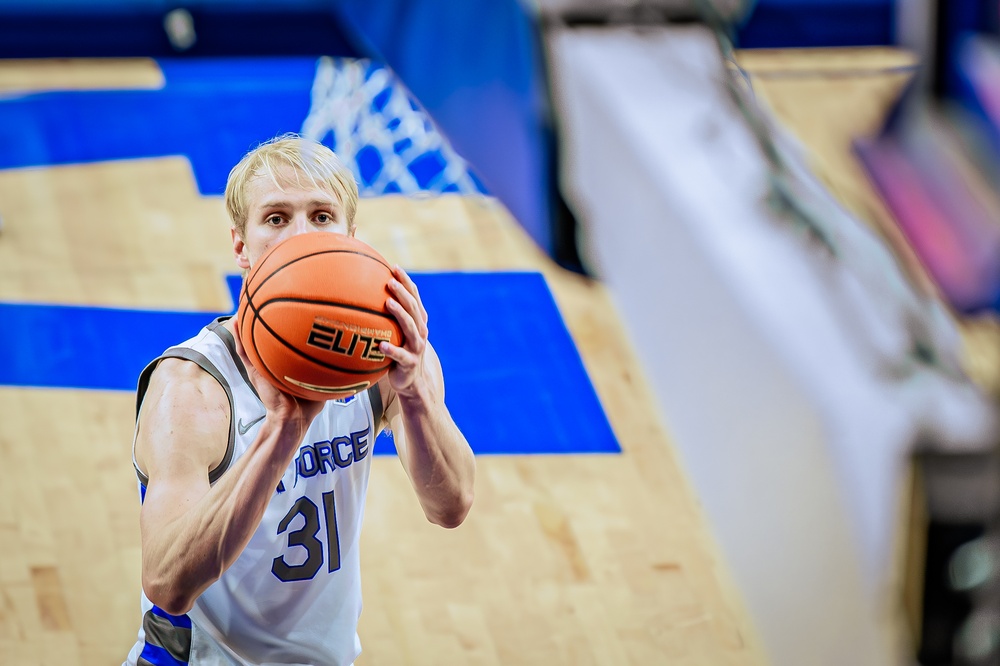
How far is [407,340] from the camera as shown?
147 cm

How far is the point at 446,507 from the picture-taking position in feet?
5.32

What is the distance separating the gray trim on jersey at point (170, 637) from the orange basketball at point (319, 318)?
460 mm

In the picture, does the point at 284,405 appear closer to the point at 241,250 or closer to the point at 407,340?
the point at 407,340

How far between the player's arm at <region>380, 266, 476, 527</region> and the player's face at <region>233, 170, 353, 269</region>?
0.53ft

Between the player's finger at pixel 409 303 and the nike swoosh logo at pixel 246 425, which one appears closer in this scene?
the player's finger at pixel 409 303

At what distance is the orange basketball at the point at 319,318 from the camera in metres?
1.43

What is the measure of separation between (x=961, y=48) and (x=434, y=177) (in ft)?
7.13

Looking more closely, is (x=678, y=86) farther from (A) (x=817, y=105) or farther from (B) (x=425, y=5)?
(A) (x=817, y=105)

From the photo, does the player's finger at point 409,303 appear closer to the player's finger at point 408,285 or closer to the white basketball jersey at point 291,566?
the player's finger at point 408,285

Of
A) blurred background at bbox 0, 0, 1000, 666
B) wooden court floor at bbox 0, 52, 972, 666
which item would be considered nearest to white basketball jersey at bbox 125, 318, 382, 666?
blurred background at bbox 0, 0, 1000, 666

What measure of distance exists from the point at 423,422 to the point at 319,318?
0.18 meters

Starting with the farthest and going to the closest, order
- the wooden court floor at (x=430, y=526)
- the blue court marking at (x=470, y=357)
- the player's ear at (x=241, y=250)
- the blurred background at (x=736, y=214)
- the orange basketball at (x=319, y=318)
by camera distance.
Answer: the blue court marking at (x=470, y=357) → the wooden court floor at (x=430, y=526) → the player's ear at (x=241, y=250) → the orange basketball at (x=319, y=318) → the blurred background at (x=736, y=214)

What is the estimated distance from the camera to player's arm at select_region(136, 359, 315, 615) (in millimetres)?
1398

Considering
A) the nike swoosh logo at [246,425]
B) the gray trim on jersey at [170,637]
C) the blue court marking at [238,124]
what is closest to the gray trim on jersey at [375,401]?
the nike swoosh logo at [246,425]
